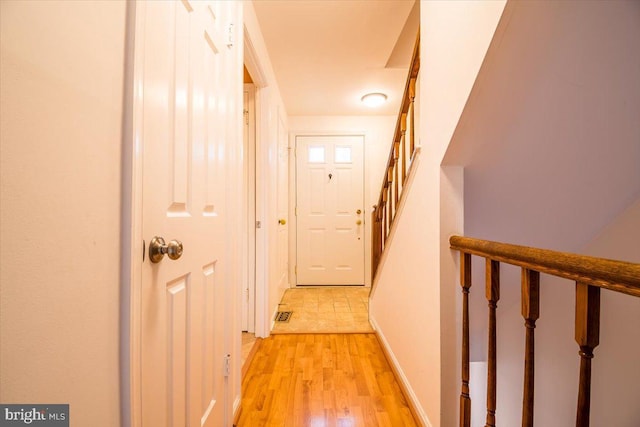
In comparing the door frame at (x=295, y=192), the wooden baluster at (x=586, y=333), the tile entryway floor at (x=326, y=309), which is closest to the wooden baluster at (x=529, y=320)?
the wooden baluster at (x=586, y=333)

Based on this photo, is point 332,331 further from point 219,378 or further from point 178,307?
point 178,307

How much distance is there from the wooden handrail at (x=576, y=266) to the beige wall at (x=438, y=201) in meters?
0.31

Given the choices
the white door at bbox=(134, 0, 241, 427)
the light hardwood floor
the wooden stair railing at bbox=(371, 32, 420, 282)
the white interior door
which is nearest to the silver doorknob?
the white door at bbox=(134, 0, 241, 427)

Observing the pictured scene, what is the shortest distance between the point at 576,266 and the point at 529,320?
0.77ft

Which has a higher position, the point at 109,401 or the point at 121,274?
the point at 121,274

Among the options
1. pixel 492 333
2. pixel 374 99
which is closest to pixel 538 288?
pixel 492 333

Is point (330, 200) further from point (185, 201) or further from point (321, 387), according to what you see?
point (185, 201)

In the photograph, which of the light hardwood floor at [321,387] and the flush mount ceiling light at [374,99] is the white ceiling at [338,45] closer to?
the flush mount ceiling light at [374,99]

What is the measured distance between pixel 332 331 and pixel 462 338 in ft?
5.00

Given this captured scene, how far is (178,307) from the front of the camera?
892 mm

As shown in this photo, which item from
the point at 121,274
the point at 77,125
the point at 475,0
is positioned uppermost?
the point at 475,0

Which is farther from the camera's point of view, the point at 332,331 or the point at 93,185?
the point at 332,331

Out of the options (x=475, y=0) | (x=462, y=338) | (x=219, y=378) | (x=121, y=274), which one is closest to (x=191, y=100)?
(x=121, y=274)

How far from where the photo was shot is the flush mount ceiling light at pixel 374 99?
3219 mm
